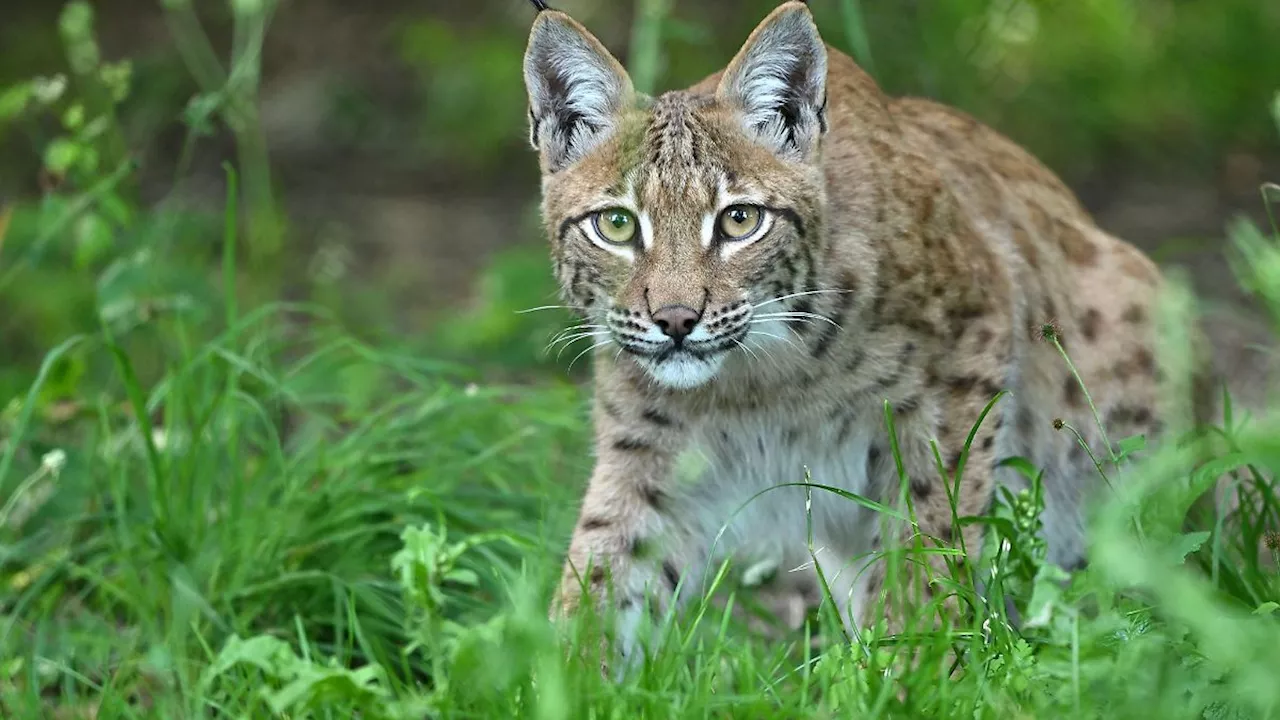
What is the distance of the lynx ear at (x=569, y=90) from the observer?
414cm

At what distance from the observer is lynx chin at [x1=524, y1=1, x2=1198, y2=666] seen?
156 inches

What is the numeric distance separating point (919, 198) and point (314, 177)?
236 inches

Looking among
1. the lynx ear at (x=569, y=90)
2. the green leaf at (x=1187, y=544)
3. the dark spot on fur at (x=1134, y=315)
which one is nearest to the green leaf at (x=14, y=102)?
the lynx ear at (x=569, y=90)

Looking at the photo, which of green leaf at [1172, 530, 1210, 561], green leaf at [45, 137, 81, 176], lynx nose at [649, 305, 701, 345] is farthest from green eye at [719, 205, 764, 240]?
green leaf at [45, 137, 81, 176]

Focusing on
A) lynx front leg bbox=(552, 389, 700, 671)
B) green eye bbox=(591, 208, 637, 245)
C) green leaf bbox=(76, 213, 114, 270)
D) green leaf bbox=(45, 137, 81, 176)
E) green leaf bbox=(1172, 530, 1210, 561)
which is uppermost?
green leaf bbox=(45, 137, 81, 176)

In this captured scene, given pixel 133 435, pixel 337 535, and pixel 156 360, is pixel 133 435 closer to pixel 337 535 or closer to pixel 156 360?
pixel 337 535

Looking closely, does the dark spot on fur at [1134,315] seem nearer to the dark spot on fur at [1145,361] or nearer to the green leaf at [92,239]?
the dark spot on fur at [1145,361]

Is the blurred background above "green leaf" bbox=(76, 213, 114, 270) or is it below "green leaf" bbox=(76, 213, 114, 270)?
below

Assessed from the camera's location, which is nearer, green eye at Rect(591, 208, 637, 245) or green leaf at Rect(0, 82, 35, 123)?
green eye at Rect(591, 208, 637, 245)

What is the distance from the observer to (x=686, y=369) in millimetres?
3887

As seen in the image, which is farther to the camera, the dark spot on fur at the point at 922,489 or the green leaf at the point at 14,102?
the green leaf at the point at 14,102

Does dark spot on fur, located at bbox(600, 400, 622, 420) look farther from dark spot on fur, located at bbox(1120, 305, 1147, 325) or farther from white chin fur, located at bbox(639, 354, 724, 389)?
dark spot on fur, located at bbox(1120, 305, 1147, 325)

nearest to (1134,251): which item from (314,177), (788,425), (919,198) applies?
(919,198)

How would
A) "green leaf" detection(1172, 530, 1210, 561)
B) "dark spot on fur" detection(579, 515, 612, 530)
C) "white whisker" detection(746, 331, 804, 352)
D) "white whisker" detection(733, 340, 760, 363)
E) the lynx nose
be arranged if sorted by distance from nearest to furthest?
"green leaf" detection(1172, 530, 1210, 561)
the lynx nose
"white whisker" detection(733, 340, 760, 363)
"white whisker" detection(746, 331, 804, 352)
"dark spot on fur" detection(579, 515, 612, 530)
